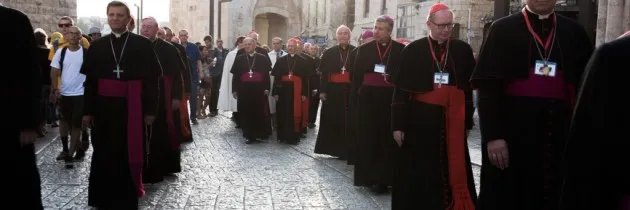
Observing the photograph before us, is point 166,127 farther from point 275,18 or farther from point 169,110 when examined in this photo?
point 275,18

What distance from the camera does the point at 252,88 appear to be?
499 inches

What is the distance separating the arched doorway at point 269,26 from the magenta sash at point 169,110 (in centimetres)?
3824

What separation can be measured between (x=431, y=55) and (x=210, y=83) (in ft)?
39.9

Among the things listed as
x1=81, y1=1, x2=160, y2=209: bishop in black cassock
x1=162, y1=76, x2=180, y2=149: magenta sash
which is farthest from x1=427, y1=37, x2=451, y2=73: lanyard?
x1=162, y1=76, x2=180, y2=149: magenta sash

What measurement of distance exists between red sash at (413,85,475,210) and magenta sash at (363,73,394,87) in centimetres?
232

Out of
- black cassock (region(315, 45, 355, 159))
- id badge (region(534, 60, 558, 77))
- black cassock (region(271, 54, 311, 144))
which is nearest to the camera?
id badge (region(534, 60, 558, 77))

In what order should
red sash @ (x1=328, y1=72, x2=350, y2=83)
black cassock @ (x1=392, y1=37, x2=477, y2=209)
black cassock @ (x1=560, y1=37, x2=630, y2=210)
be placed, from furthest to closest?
1. red sash @ (x1=328, y1=72, x2=350, y2=83)
2. black cassock @ (x1=392, y1=37, x2=477, y2=209)
3. black cassock @ (x1=560, y1=37, x2=630, y2=210)

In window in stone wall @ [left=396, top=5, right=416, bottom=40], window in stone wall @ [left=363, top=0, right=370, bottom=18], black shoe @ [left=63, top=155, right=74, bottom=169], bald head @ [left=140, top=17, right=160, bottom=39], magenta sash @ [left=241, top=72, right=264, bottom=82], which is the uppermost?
window in stone wall @ [left=363, top=0, right=370, bottom=18]

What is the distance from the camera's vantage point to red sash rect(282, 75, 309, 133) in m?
12.8

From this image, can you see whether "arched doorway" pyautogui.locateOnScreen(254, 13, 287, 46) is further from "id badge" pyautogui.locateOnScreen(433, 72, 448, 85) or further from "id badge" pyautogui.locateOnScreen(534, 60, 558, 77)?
"id badge" pyautogui.locateOnScreen(534, 60, 558, 77)

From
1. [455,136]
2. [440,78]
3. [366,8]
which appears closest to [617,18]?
[440,78]

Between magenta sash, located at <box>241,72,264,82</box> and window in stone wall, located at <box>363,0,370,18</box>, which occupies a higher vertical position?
window in stone wall, located at <box>363,0,370,18</box>

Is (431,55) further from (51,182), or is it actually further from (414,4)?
(414,4)

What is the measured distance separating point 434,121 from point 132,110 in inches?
96.9
